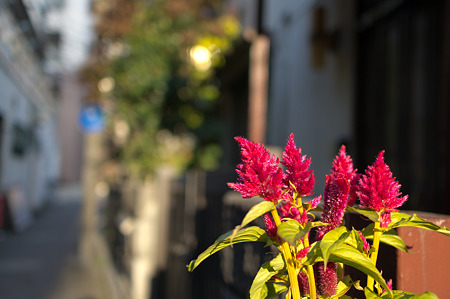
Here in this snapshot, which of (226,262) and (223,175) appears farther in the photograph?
(223,175)

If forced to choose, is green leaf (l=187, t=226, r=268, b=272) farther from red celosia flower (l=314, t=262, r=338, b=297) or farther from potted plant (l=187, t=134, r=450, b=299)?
red celosia flower (l=314, t=262, r=338, b=297)

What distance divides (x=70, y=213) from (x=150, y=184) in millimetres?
15539

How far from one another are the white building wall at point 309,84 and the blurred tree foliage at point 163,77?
66.5 inches

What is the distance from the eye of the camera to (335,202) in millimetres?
1078

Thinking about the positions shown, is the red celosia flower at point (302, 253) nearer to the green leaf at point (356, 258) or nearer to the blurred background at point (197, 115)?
the green leaf at point (356, 258)

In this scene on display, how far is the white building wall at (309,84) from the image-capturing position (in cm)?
599

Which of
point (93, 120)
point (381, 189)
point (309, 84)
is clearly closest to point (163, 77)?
point (93, 120)

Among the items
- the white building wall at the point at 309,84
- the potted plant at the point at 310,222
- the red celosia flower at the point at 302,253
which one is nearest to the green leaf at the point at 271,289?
the potted plant at the point at 310,222

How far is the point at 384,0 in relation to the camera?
5.21 meters

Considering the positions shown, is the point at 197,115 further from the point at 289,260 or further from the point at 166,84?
the point at 289,260

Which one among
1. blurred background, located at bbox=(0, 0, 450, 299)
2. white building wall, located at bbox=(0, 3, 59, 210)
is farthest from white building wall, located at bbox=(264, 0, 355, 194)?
white building wall, located at bbox=(0, 3, 59, 210)

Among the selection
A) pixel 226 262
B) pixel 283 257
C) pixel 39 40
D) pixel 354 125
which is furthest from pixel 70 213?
pixel 283 257

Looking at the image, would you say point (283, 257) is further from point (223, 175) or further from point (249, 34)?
point (249, 34)

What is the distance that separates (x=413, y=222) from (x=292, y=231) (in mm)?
300
